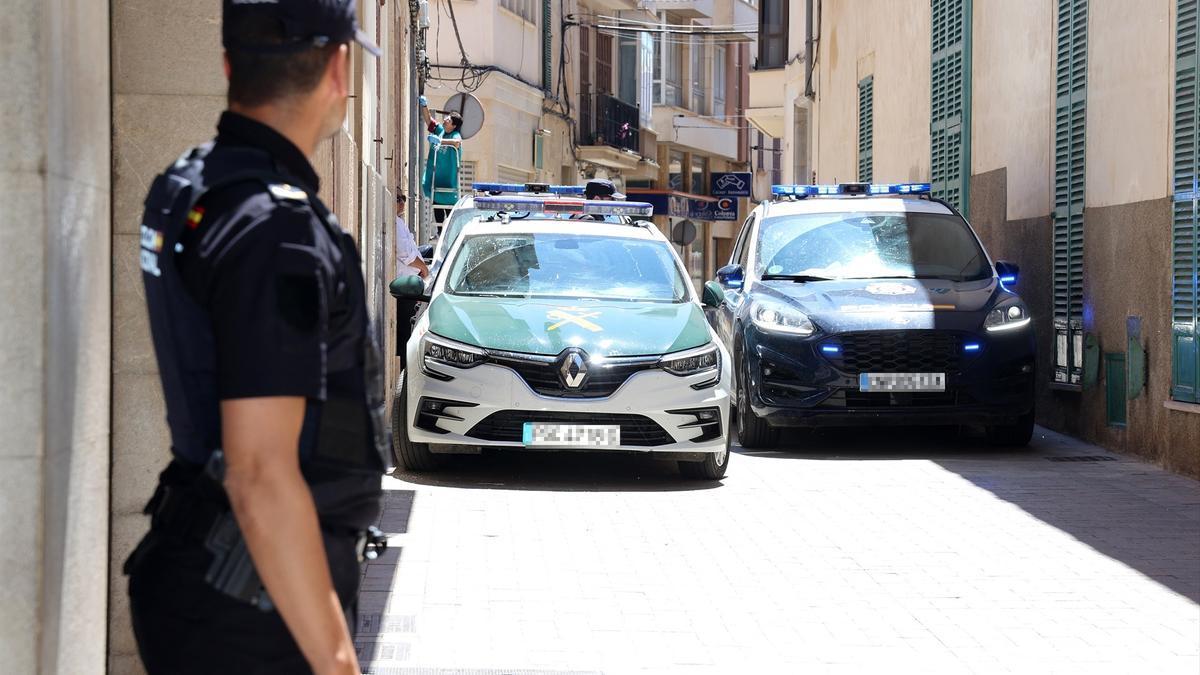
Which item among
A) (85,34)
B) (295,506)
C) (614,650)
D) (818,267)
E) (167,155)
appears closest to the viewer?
(295,506)

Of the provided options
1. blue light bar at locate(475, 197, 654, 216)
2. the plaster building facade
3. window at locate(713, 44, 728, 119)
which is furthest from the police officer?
window at locate(713, 44, 728, 119)

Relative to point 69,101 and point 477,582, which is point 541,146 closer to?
point 477,582

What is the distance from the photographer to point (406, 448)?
34.7 ft

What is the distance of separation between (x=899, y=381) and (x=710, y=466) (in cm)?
199

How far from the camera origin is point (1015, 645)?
6219 mm

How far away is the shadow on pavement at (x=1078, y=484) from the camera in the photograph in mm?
8195

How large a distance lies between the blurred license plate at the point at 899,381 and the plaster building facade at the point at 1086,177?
1351 millimetres

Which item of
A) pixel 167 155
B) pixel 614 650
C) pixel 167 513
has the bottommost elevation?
pixel 614 650

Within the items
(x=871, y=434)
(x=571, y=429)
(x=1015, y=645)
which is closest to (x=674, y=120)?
(x=871, y=434)

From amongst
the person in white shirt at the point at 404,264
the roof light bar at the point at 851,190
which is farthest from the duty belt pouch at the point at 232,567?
the person in white shirt at the point at 404,264

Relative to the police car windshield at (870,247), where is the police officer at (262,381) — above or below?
below

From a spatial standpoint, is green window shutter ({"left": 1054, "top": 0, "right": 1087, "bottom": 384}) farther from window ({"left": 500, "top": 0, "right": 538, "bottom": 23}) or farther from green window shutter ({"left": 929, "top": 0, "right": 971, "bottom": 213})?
window ({"left": 500, "top": 0, "right": 538, "bottom": 23})

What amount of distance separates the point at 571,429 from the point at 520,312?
0.93 metres

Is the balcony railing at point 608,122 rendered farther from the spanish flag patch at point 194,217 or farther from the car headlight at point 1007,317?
the spanish flag patch at point 194,217
